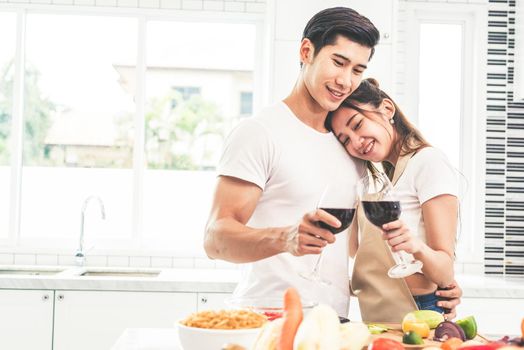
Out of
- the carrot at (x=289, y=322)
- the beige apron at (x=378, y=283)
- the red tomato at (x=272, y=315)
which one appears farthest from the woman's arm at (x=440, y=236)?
the carrot at (x=289, y=322)

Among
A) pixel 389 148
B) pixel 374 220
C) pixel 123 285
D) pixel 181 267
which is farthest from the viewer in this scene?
pixel 181 267

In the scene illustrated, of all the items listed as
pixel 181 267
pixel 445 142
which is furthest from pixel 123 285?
pixel 445 142

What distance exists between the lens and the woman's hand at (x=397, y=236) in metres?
1.54

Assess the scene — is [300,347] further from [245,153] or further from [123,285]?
[123,285]

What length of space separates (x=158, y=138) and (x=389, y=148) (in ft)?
7.34

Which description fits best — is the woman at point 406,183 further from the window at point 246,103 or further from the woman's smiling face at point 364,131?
the window at point 246,103

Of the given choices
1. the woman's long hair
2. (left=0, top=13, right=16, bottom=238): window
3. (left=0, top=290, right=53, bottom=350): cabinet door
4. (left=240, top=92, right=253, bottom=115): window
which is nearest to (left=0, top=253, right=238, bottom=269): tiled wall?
(left=0, top=13, right=16, bottom=238): window

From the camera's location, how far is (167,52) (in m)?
3.99

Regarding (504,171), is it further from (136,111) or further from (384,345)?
(384,345)

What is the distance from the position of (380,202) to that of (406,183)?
1.46 feet

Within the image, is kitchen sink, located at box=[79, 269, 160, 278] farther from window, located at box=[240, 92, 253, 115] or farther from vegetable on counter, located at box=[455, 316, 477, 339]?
vegetable on counter, located at box=[455, 316, 477, 339]

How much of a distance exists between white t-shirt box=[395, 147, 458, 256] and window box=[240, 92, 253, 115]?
2188 mm

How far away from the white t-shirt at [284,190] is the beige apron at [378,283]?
0.09 metres

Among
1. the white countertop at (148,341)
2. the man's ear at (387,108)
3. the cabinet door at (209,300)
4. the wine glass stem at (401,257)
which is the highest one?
the man's ear at (387,108)
